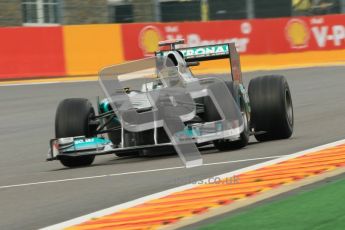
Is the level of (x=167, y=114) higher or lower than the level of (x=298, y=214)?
higher

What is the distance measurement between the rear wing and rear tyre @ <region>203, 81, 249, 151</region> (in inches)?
26.0

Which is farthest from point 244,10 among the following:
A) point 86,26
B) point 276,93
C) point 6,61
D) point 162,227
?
point 162,227

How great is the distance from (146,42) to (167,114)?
16540mm

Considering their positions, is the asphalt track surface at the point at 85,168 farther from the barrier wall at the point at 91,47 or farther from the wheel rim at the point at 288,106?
the barrier wall at the point at 91,47

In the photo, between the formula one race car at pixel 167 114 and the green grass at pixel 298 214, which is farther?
the formula one race car at pixel 167 114

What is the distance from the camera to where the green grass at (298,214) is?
251 inches

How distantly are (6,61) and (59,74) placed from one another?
5.37 feet

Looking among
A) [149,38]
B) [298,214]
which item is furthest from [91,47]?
[298,214]

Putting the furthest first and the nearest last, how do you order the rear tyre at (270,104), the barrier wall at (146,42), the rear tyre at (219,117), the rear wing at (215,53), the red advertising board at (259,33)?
the red advertising board at (259,33)
the barrier wall at (146,42)
the rear wing at (215,53)
the rear tyre at (270,104)
the rear tyre at (219,117)

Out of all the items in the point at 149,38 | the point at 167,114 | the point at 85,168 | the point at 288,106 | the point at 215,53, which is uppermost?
the point at 215,53

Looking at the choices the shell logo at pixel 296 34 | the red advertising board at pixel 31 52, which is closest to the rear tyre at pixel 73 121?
the red advertising board at pixel 31 52

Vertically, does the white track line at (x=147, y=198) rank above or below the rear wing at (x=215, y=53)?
below

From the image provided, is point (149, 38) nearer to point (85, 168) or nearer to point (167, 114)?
point (85, 168)

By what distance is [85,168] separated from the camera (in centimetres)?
1102
